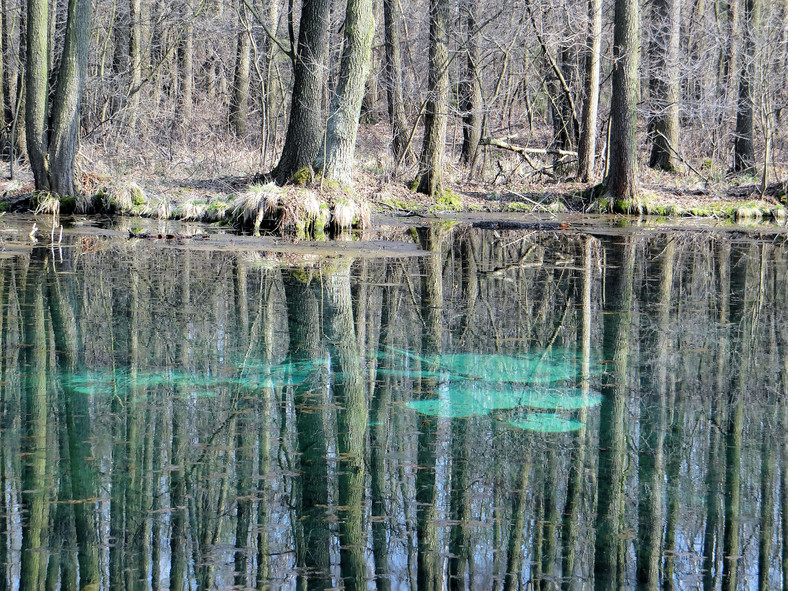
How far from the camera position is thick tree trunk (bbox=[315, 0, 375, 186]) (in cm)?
1297

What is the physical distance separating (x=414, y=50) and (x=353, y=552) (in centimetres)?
2373

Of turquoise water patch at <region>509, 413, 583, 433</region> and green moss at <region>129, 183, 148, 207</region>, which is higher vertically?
green moss at <region>129, 183, 148, 207</region>

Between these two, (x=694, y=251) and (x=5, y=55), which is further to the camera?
(x=5, y=55)

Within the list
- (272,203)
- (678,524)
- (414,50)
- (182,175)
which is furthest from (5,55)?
(678,524)

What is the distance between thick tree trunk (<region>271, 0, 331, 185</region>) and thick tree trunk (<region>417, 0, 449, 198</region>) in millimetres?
2980

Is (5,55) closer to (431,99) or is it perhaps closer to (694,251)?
(431,99)

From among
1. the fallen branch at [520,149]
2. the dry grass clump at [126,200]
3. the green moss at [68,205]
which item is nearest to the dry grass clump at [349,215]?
the dry grass clump at [126,200]

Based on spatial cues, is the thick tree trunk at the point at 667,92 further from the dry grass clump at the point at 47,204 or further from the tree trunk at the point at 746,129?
the dry grass clump at the point at 47,204

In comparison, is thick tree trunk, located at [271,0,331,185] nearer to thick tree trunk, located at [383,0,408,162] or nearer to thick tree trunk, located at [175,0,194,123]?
thick tree trunk, located at [383,0,408,162]

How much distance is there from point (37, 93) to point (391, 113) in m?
7.39

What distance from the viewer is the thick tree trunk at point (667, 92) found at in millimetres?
19547

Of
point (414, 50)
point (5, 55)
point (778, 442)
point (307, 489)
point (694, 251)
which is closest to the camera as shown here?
point (307, 489)

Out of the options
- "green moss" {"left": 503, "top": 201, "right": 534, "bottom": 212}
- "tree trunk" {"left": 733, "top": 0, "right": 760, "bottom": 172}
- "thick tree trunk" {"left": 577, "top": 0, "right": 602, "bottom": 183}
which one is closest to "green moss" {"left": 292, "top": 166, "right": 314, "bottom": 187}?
"green moss" {"left": 503, "top": 201, "right": 534, "bottom": 212}

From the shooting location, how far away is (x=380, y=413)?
13.5 feet
